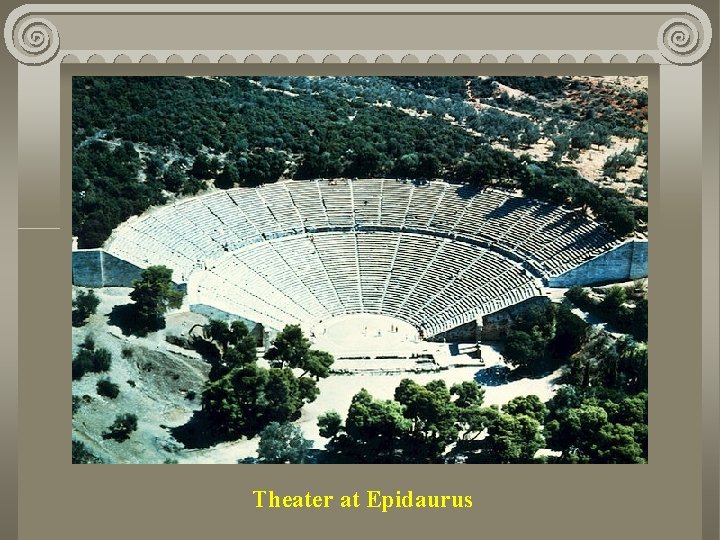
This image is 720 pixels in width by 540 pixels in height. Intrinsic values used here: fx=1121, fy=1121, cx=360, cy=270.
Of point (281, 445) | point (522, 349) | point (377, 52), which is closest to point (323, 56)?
point (377, 52)

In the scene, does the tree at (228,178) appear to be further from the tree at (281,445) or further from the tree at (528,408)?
the tree at (528,408)

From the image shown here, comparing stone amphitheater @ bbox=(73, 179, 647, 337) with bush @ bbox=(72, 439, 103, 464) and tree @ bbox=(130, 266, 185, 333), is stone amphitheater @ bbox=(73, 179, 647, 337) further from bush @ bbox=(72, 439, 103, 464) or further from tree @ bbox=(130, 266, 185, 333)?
bush @ bbox=(72, 439, 103, 464)

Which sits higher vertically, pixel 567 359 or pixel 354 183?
pixel 354 183

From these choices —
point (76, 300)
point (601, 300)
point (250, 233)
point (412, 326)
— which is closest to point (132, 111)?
point (250, 233)

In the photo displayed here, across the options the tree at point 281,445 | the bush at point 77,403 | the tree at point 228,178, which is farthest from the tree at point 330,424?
the tree at point 228,178
